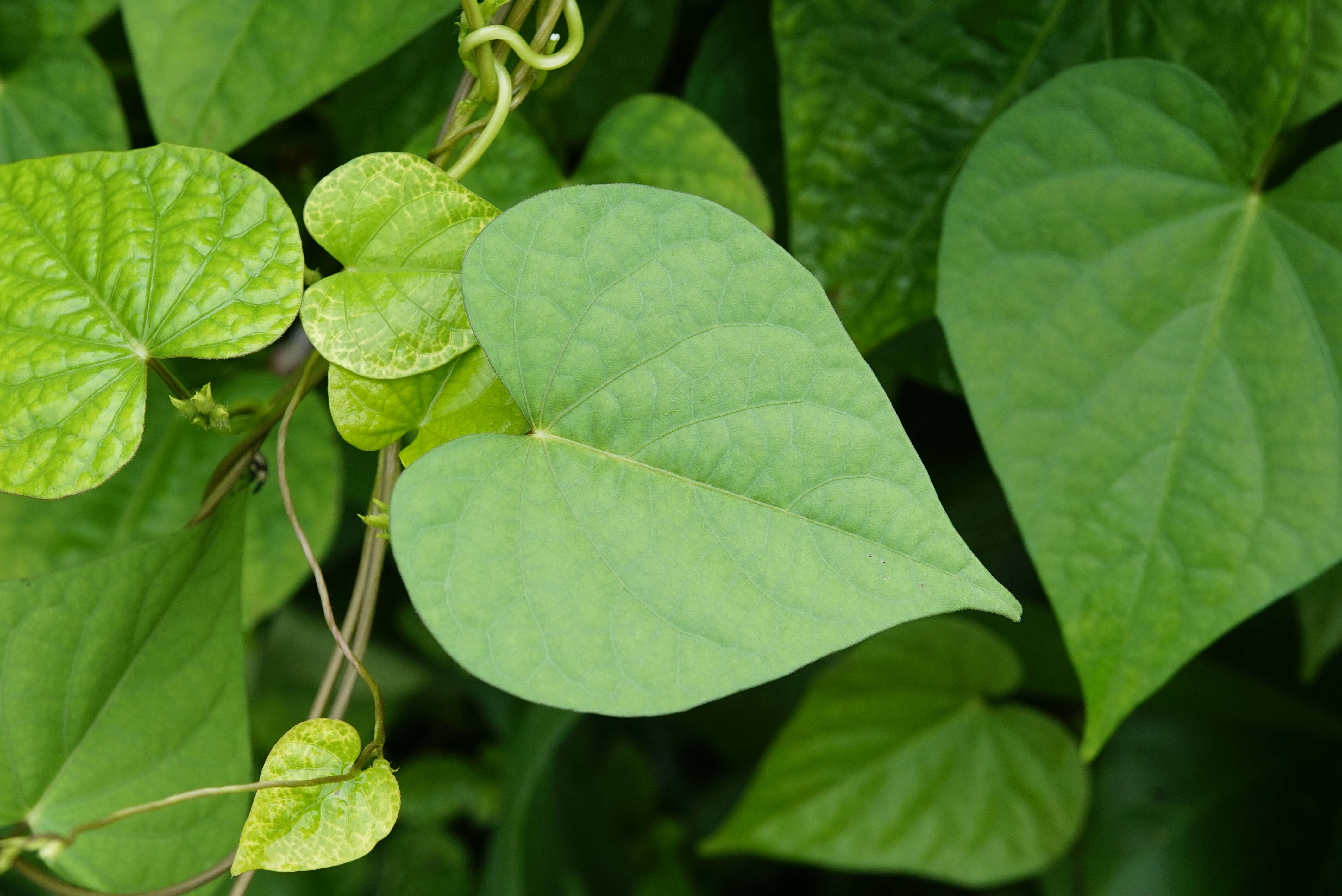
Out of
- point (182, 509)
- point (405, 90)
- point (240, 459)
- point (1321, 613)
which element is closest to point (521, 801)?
point (182, 509)

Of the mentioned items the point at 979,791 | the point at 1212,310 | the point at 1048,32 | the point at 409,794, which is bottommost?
the point at 409,794

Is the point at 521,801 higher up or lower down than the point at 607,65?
lower down

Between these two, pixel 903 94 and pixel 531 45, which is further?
pixel 903 94

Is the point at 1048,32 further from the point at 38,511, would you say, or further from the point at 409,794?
the point at 409,794

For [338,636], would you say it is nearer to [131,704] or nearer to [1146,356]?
[131,704]

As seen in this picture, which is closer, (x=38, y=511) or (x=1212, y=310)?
(x=1212, y=310)

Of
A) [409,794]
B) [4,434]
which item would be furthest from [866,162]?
[409,794]

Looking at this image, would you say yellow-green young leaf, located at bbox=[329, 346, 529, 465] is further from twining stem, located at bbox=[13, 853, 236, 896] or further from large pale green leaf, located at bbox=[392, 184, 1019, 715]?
twining stem, located at bbox=[13, 853, 236, 896]
